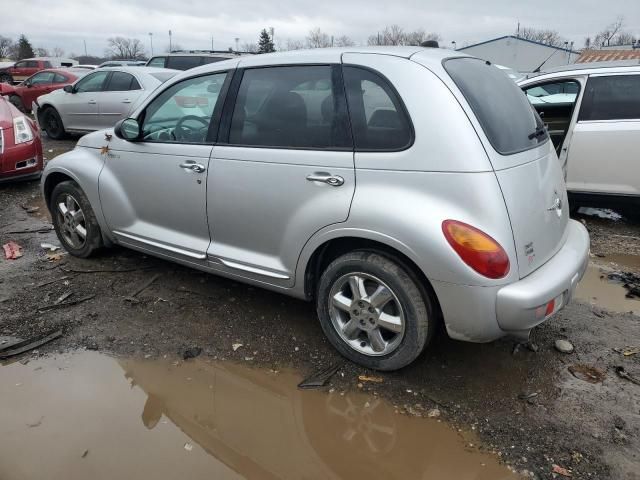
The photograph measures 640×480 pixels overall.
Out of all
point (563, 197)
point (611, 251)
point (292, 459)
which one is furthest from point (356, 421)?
point (611, 251)

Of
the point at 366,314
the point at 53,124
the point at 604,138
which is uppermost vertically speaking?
the point at 604,138

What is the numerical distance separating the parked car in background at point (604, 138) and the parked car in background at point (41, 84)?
12.6 meters

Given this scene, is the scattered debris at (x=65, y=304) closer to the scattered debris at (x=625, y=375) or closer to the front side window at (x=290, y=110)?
the front side window at (x=290, y=110)

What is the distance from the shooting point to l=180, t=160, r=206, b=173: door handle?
3.44m

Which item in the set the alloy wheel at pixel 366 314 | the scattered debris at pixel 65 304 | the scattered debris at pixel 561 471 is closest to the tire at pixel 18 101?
the scattered debris at pixel 65 304

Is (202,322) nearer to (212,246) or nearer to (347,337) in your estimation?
(212,246)

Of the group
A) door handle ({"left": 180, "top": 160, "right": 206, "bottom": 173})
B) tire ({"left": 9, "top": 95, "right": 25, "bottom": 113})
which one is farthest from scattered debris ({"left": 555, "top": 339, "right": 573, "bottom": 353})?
tire ({"left": 9, "top": 95, "right": 25, "bottom": 113})

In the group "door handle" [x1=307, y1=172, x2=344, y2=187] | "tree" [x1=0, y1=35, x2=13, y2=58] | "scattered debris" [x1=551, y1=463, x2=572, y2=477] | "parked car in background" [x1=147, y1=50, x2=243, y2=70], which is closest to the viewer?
"scattered debris" [x1=551, y1=463, x2=572, y2=477]

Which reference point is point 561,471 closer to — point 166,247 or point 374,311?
point 374,311

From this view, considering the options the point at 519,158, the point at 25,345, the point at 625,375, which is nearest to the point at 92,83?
the point at 25,345

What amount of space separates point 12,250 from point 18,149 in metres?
2.66

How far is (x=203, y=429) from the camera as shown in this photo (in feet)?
8.72

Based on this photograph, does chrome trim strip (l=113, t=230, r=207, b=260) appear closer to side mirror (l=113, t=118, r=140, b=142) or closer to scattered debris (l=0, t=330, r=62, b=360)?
side mirror (l=113, t=118, r=140, b=142)

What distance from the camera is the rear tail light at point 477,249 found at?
2.48 m
